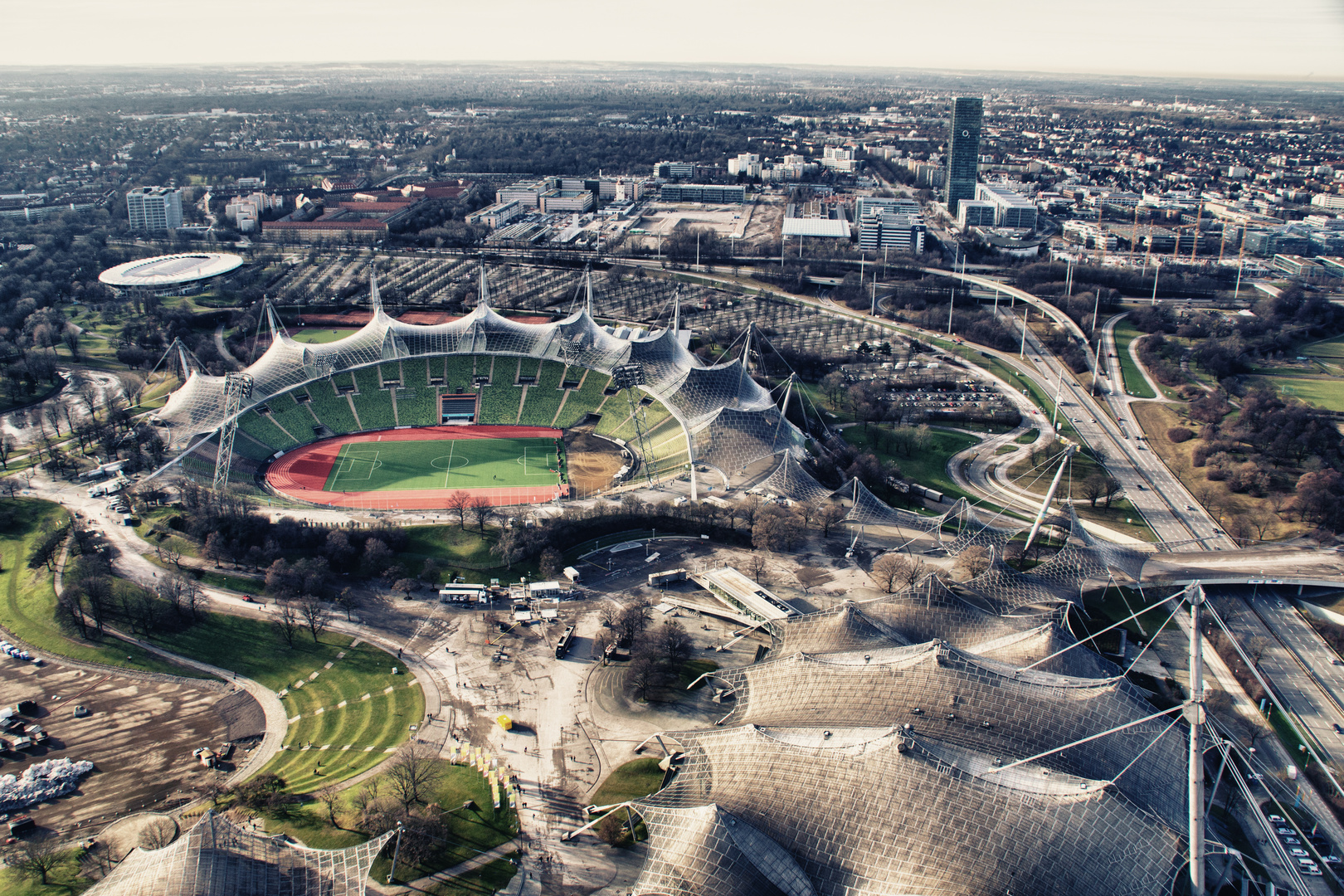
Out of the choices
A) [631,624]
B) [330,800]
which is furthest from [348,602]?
[631,624]

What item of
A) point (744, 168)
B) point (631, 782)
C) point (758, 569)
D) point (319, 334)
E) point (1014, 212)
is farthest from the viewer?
point (744, 168)

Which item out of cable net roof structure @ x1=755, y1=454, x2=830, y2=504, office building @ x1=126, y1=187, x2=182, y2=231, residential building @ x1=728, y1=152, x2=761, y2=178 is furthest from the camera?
residential building @ x1=728, y1=152, x2=761, y2=178

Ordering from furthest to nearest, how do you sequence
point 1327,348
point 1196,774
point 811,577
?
point 1327,348
point 811,577
point 1196,774

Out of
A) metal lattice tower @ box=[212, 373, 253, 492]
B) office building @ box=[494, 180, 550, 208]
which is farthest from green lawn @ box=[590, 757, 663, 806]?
office building @ box=[494, 180, 550, 208]

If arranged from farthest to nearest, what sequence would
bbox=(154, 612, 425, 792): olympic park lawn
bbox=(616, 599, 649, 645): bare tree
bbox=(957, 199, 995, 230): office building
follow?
1. bbox=(957, 199, 995, 230): office building
2. bbox=(616, 599, 649, 645): bare tree
3. bbox=(154, 612, 425, 792): olympic park lawn

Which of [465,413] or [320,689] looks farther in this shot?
[465,413]

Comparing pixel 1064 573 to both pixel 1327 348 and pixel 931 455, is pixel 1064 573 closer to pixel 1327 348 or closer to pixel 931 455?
pixel 931 455

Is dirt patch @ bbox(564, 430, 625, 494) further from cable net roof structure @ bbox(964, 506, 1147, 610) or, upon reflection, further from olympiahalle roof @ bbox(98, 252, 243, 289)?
olympiahalle roof @ bbox(98, 252, 243, 289)

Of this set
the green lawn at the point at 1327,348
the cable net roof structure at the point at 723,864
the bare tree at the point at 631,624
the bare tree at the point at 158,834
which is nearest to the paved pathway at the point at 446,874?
the cable net roof structure at the point at 723,864
